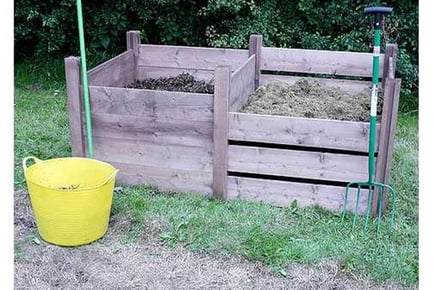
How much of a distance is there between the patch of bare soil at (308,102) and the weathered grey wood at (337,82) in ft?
0.13

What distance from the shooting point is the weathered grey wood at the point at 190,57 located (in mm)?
4383

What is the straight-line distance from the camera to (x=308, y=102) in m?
3.98

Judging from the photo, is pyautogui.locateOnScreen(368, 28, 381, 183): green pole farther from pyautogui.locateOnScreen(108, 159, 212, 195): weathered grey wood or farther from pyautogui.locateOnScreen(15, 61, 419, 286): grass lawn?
pyautogui.locateOnScreen(108, 159, 212, 195): weathered grey wood

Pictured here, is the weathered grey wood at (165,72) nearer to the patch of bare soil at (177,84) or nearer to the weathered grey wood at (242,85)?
the patch of bare soil at (177,84)

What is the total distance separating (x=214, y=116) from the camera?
3.38m

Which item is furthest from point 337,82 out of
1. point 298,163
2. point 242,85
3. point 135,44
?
point 135,44

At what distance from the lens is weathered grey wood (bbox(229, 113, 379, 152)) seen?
3236mm

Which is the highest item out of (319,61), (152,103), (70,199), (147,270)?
(319,61)

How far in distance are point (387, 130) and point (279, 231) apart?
81 centimetres

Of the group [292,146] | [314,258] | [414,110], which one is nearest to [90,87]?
[292,146]

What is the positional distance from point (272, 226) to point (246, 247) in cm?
28

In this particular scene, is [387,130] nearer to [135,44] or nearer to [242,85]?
[242,85]

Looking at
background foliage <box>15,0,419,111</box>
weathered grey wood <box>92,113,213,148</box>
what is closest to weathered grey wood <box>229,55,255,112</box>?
weathered grey wood <box>92,113,213,148</box>

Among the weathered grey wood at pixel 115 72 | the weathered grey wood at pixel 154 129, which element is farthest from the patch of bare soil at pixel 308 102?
the weathered grey wood at pixel 115 72
